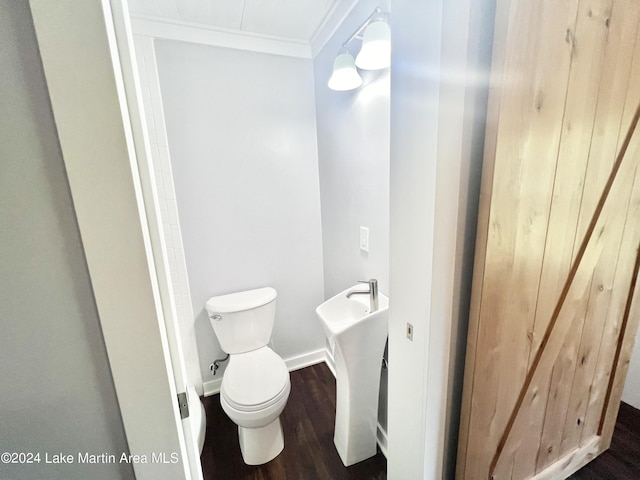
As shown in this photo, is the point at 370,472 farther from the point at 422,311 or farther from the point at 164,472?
the point at 164,472

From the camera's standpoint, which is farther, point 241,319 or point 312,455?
point 241,319

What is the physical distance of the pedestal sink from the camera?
3.75 ft

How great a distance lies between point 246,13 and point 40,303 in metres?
1.66

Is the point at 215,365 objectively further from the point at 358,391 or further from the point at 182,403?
the point at 182,403

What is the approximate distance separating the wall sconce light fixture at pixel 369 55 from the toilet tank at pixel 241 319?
1356mm

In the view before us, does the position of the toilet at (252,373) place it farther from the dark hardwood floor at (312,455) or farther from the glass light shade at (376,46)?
the glass light shade at (376,46)

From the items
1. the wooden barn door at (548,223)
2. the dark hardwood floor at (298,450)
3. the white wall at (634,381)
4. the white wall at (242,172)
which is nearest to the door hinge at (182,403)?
the wooden barn door at (548,223)

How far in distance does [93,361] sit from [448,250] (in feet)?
2.79

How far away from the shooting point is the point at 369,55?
1003 mm

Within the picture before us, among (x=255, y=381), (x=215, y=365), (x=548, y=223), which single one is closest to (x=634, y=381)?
(x=548, y=223)

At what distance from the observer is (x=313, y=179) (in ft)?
6.12

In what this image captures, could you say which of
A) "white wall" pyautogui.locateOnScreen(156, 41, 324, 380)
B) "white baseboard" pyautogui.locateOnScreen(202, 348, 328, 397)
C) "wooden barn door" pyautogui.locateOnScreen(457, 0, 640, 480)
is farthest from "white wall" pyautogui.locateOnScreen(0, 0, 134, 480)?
"white baseboard" pyautogui.locateOnScreen(202, 348, 328, 397)

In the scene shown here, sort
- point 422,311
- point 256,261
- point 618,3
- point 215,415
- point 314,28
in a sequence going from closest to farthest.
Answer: point 618,3
point 422,311
point 314,28
point 215,415
point 256,261

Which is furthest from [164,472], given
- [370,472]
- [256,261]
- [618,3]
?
[618,3]
